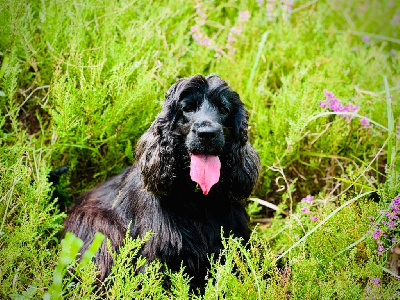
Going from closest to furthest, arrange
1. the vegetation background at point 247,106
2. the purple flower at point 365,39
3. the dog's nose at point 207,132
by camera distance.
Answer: the dog's nose at point 207,132 < the vegetation background at point 247,106 < the purple flower at point 365,39

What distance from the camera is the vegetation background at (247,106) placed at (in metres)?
3.10

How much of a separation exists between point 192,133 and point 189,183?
0.38 m

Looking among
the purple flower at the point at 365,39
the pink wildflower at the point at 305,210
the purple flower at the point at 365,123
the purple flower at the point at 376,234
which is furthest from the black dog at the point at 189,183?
the purple flower at the point at 365,39

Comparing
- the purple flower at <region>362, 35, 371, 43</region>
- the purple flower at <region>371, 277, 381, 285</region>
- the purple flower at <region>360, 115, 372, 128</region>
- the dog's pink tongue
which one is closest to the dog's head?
the dog's pink tongue

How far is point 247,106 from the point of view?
440cm

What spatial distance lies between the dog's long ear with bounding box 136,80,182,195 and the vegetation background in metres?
0.53

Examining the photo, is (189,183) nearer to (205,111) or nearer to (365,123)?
(205,111)

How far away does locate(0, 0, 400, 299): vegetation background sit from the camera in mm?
3104

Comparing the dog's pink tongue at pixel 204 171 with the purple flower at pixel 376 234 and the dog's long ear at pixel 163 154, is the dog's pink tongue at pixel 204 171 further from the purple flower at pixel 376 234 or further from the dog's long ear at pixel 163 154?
the purple flower at pixel 376 234

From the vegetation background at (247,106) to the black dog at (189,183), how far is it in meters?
0.21

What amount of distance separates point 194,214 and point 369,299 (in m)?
1.24

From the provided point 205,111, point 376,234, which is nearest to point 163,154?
point 205,111

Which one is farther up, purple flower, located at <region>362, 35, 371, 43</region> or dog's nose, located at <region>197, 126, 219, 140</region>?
purple flower, located at <region>362, 35, 371, 43</region>

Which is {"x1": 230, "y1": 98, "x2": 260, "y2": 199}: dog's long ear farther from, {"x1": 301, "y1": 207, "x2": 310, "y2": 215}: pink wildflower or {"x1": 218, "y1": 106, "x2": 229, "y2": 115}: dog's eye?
{"x1": 301, "y1": 207, "x2": 310, "y2": 215}: pink wildflower
